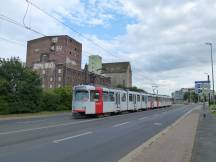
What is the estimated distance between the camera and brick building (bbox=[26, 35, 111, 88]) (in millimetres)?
112562

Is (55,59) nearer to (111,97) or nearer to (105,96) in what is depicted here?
(111,97)

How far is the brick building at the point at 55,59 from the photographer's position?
112562 mm

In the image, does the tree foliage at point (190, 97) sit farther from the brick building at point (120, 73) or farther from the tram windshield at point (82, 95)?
the tram windshield at point (82, 95)

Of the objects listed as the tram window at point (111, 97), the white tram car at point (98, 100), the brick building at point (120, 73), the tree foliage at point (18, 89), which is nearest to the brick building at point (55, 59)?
the brick building at point (120, 73)

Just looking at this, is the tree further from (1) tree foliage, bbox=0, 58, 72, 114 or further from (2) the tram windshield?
(2) the tram windshield

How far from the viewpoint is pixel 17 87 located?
1606 inches

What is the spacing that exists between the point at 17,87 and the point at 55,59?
7555cm

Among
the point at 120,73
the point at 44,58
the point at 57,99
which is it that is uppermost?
the point at 120,73

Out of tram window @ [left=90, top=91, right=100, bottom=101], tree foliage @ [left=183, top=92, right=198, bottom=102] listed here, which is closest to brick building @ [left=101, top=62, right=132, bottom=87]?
tree foliage @ [left=183, top=92, right=198, bottom=102]

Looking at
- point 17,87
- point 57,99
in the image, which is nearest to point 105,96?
point 17,87

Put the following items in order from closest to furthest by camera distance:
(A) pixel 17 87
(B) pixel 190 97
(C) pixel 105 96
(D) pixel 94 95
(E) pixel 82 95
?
(E) pixel 82 95 → (D) pixel 94 95 → (C) pixel 105 96 → (A) pixel 17 87 → (B) pixel 190 97

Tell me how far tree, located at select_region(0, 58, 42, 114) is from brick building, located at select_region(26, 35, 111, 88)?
64.9 meters

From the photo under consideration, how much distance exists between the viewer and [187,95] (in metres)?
190

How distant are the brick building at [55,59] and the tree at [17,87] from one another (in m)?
64.9
